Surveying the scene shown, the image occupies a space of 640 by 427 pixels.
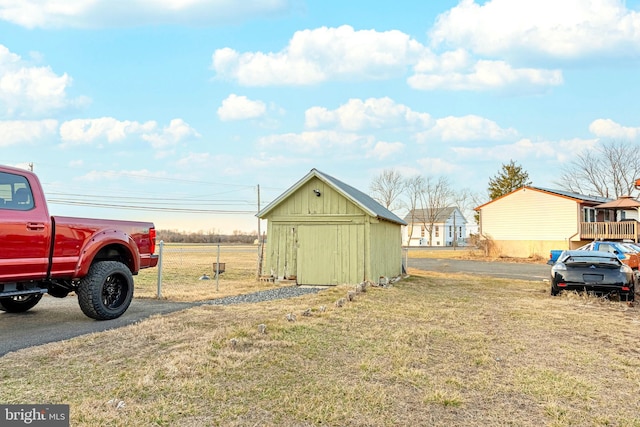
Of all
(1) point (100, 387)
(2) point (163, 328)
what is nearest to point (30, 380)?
(1) point (100, 387)

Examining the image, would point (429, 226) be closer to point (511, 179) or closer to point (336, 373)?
point (511, 179)

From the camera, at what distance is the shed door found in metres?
14.6

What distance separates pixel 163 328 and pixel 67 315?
2587 mm

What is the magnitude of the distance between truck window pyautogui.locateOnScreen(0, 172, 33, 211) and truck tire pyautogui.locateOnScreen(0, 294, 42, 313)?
101 inches

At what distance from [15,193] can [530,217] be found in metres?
35.2

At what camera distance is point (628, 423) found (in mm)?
3891

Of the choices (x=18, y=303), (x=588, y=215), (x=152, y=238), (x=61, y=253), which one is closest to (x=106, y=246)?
(x=61, y=253)

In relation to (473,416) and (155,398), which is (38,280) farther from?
(473,416)

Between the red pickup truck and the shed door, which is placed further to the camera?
the shed door

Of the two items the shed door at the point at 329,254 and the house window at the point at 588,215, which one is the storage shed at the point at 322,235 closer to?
the shed door at the point at 329,254

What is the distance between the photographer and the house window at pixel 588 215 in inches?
1351

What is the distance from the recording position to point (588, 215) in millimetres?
34969

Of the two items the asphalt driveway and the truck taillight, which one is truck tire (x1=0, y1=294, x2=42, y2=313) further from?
the truck taillight

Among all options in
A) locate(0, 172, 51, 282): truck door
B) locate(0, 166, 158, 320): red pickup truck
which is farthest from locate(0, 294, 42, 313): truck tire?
locate(0, 172, 51, 282): truck door
